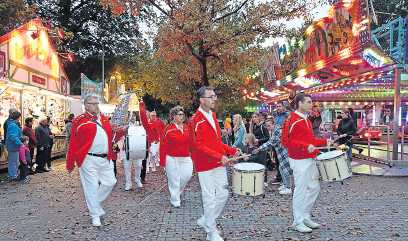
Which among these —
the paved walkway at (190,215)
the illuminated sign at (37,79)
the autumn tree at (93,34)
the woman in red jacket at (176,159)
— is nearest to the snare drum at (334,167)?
the paved walkway at (190,215)

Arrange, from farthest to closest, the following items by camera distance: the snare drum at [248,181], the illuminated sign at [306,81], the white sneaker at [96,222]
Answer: the illuminated sign at [306,81]
the white sneaker at [96,222]
the snare drum at [248,181]

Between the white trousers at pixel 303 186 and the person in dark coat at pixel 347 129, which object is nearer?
the white trousers at pixel 303 186

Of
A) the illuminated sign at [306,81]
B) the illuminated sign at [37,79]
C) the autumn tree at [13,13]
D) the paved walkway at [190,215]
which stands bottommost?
the paved walkway at [190,215]

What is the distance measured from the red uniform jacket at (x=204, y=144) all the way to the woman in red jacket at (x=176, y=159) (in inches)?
96.3

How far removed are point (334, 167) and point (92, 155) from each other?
3.34 metres

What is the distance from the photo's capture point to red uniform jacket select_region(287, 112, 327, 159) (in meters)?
5.95

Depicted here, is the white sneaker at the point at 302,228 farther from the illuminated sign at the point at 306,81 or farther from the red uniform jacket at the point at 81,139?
the illuminated sign at the point at 306,81

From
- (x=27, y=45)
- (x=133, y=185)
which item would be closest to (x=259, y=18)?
(x=133, y=185)

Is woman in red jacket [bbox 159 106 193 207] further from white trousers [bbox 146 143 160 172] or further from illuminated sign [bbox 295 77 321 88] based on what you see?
illuminated sign [bbox 295 77 321 88]

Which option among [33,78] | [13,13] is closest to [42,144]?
[33,78]

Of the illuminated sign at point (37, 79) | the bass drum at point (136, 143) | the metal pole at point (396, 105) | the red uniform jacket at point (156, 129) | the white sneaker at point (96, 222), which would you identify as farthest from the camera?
the illuminated sign at point (37, 79)

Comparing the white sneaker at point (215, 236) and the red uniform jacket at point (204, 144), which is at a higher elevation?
the red uniform jacket at point (204, 144)

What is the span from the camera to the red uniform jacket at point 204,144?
17.6ft

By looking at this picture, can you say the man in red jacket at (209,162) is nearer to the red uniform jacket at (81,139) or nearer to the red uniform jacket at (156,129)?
the red uniform jacket at (81,139)
